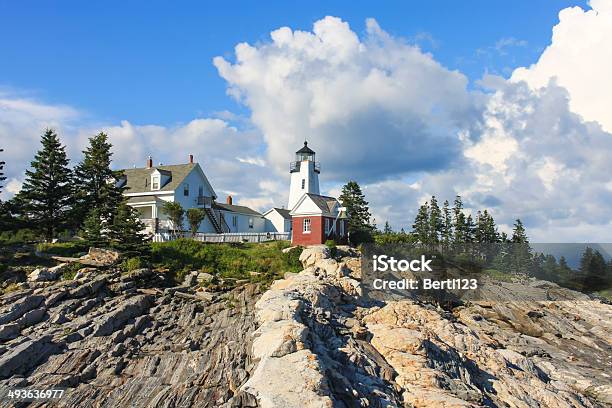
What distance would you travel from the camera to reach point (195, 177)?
4675 centimetres

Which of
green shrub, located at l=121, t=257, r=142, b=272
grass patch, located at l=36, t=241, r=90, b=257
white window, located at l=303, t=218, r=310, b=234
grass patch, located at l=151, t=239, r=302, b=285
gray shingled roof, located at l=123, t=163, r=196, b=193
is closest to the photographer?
green shrub, located at l=121, t=257, r=142, b=272

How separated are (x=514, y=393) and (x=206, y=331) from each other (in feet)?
44.0

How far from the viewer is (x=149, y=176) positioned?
46.6 metres

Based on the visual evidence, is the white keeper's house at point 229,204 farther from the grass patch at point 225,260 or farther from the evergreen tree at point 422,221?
the evergreen tree at point 422,221

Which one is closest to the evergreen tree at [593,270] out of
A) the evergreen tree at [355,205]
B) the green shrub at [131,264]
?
Answer: the evergreen tree at [355,205]

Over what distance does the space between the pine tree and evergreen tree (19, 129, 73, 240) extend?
0.96 m

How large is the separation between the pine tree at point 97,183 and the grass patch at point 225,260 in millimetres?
6290

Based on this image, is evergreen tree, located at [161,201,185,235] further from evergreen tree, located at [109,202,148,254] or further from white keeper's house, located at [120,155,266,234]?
evergreen tree, located at [109,202,148,254]

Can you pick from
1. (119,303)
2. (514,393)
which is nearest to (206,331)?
(119,303)

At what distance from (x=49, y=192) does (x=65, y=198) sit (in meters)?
1.47

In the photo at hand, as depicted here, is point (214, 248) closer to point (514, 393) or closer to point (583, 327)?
point (514, 393)

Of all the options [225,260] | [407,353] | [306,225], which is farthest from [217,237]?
[407,353]

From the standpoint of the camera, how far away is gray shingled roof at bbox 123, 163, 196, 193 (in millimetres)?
44531

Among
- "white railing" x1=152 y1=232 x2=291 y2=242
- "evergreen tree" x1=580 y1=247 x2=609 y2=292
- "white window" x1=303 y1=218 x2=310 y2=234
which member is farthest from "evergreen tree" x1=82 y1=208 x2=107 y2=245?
"evergreen tree" x1=580 y1=247 x2=609 y2=292
